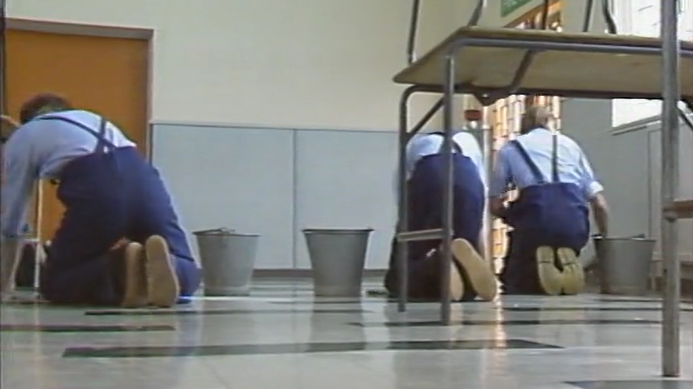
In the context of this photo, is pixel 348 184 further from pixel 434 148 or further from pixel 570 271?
pixel 434 148

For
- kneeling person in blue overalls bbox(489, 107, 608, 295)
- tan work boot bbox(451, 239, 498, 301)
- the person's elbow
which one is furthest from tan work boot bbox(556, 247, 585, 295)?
tan work boot bbox(451, 239, 498, 301)

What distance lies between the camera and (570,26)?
19.2ft

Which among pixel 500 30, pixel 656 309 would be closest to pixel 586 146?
Answer: pixel 656 309

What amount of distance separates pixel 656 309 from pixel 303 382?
6.68 feet

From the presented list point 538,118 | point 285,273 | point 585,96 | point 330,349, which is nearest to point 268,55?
point 285,273

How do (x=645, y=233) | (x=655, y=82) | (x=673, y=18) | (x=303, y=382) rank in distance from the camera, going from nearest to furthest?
(x=303, y=382) < (x=673, y=18) < (x=655, y=82) < (x=645, y=233)

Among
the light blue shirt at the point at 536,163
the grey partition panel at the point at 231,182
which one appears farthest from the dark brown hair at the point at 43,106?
the grey partition panel at the point at 231,182

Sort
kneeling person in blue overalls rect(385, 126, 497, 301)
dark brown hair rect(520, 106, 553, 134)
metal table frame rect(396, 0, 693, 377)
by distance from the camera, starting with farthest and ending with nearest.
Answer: dark brown hair rect(520, 106, 553, 134), kneeling person in blue overalls rect(385, 126, 497, 301), metal table frame rect(396, 0, 693, 377)

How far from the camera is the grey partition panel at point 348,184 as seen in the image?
6.61 metres

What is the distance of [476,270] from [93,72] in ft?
15.3

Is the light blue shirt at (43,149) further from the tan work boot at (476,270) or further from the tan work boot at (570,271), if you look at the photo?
the tan work boot at (570,271)

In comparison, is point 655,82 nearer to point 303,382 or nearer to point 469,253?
point 469,253

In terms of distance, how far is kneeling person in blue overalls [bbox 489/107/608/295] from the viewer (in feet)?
12.6

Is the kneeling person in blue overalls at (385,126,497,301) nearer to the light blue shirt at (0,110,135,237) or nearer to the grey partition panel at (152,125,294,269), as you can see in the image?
the light blue shirt at (0,110,135,237)
